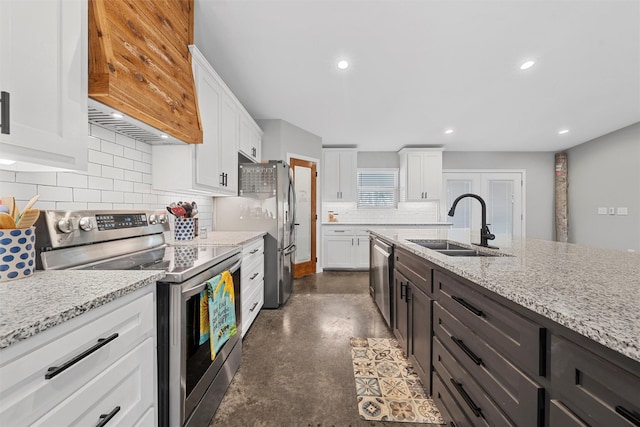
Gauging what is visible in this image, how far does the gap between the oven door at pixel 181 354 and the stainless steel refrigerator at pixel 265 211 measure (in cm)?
157

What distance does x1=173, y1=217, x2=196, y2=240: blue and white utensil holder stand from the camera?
6.86 feet

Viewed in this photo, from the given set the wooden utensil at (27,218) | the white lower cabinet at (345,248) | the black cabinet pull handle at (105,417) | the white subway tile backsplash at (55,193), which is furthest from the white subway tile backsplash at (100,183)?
the white lower cabinet at (345,248)

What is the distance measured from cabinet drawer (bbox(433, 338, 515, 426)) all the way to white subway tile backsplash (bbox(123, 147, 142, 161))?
2209 millimetres

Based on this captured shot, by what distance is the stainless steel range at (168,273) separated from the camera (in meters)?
1.07

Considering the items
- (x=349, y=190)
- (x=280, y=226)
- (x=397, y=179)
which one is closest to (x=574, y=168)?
(x=397, y=179)

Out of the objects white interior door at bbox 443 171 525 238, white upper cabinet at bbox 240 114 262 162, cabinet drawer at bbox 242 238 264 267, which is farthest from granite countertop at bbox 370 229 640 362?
white interior door at bbox 443 171 525 238

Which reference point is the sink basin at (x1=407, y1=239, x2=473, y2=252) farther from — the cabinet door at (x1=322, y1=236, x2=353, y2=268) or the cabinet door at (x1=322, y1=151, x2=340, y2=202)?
the cabinet door at (x1=322, y1=151, x2=340, y2=202)

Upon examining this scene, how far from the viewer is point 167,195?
2.13 metres

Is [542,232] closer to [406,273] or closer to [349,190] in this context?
[349,190]

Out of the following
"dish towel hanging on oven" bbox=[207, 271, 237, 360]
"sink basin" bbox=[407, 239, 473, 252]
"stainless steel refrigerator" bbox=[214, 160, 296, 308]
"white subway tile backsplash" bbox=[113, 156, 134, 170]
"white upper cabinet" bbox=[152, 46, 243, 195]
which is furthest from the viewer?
"stainless steel refrigerator" bbox=[214, 160, 296, 308]

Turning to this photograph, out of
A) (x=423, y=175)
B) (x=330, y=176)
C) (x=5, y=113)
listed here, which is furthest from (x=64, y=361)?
(x=423, y=175)

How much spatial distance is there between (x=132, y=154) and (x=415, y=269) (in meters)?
2.05

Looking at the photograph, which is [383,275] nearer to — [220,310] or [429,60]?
[220,310]

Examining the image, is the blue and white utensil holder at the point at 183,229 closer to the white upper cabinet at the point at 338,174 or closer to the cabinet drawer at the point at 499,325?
the cabinet drawer at the point at 499,325
